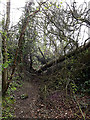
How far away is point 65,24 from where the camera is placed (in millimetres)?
4715

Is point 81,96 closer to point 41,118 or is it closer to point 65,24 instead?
point 41,118

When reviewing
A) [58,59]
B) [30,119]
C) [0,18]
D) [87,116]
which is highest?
[0,18]

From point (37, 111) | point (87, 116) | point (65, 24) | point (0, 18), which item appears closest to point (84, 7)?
point (65, 24)

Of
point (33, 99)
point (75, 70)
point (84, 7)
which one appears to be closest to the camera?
point (33, 99)

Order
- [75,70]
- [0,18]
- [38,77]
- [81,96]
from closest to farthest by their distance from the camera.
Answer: [0,18] < [81,96] < [75,70] < [38,77]

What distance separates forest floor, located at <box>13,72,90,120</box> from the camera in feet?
10.6

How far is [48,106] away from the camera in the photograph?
3.75m

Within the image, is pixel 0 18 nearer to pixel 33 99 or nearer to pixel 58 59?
pixel 33 99

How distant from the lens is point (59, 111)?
135 inches

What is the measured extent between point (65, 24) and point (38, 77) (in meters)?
3.33

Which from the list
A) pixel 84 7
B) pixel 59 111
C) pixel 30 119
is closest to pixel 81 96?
pixel 59 111

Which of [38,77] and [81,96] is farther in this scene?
[38,77]

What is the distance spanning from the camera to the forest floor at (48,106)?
3229 millimetres

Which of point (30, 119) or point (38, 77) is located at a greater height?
point (38, 77)
